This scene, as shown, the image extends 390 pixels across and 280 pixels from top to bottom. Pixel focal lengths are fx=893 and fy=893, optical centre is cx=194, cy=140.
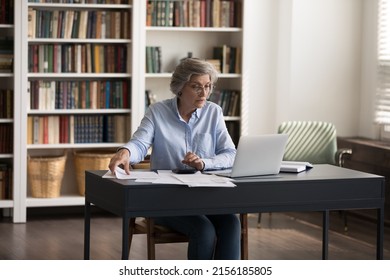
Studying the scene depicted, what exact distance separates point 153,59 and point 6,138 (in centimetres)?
139

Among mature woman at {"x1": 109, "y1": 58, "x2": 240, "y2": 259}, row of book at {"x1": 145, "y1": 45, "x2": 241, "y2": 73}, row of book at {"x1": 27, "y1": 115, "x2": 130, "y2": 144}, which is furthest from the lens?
row of book at {"x1": 145, "y1": 45, "x2": 241, "y2": 73}

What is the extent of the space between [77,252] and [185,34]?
2531 mm

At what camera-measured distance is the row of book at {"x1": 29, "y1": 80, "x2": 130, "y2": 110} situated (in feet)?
24.0

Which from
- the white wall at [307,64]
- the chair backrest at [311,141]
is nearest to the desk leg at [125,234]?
the chair backrest at [311,141]

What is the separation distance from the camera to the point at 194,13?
7.60 m

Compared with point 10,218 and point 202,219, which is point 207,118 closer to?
point 202,219

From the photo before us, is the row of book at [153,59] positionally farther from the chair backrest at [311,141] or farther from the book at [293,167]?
the book at [293,167]

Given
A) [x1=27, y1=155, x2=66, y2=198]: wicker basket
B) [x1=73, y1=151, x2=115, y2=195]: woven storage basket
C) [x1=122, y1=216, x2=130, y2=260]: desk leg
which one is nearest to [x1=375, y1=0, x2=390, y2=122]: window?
[x1=73, y1=151, x2=115, y2=195]: woven storage basket

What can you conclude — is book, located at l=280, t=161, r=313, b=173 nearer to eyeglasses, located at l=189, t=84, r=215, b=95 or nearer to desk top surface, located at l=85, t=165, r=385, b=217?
desk top surface, located at l=85, t=165, r=385, b=217

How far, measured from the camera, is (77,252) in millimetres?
6047

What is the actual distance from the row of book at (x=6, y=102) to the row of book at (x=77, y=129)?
18cm

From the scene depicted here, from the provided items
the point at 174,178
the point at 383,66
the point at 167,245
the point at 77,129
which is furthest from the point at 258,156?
the point at 383,66

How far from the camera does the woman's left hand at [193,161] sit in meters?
4.66
